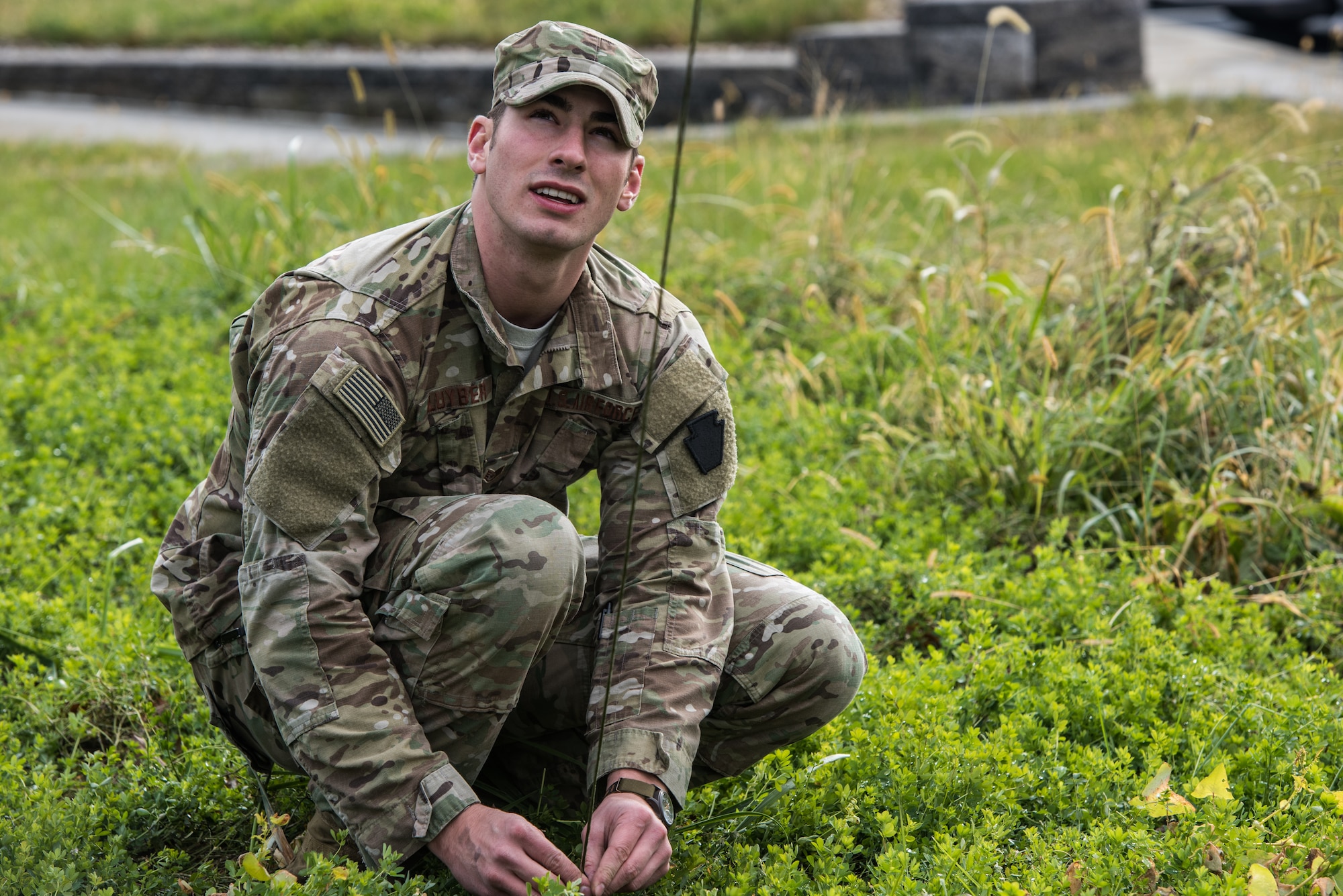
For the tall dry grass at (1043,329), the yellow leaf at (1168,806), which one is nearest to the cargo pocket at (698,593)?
the yellow leaf at (1168,806)

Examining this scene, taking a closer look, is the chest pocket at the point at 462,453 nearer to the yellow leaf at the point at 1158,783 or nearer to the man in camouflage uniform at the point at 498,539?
the man in camouflage uniform at the point at 498,539

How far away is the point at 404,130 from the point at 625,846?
Result: 9.45 metres

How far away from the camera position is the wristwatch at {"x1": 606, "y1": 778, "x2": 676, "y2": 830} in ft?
7.07

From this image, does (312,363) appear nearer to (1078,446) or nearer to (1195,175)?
(1078,446)

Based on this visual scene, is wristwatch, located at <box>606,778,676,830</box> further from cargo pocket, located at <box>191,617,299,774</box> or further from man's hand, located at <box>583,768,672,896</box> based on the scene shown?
cargo pocket, located at <box>191,617,299,774</box>

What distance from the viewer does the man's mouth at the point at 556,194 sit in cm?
224

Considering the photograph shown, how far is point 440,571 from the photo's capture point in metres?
2.12

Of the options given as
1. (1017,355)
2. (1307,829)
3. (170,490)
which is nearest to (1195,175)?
(1017,355)

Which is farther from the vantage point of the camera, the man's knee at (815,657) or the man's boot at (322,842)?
the man's knee at (815,657)

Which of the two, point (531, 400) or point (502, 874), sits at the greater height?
point (531, 400)

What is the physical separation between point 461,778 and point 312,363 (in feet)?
2.32

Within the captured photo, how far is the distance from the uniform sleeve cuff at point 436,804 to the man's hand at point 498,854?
15mm

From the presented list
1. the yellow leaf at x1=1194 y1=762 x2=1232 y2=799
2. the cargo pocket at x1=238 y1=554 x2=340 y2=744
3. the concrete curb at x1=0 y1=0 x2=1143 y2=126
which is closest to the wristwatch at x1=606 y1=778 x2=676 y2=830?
the cargo pocket at x1=238 y1=554 x2=340 y2=744

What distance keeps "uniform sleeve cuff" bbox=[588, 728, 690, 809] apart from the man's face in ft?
2.79
